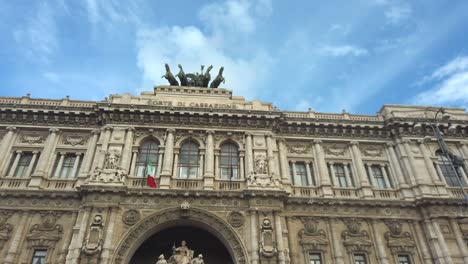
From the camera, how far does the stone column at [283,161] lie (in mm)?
24062

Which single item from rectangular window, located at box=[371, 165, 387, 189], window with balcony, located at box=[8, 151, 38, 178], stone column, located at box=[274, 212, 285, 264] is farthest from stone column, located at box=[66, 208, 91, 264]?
rectangular window, located at box=[371, 165, 387, 189]

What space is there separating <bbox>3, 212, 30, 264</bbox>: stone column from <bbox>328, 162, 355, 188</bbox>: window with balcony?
20359mm

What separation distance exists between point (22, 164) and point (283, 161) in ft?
59.7

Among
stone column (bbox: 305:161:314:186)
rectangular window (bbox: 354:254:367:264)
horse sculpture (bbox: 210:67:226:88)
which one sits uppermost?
horse sculpture (bbox: 210:67:226:88)

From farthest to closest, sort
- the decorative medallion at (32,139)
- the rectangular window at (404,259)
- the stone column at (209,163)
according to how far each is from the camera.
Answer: the decorative medallion at (32,139), the stone column at (209,163), the rectangular window at (404,259)

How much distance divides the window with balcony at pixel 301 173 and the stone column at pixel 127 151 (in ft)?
37.6

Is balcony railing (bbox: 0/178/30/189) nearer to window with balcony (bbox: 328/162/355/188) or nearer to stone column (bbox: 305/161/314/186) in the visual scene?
stone column (bbox: 305/161/314/186)

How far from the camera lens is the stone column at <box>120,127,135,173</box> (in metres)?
22.9

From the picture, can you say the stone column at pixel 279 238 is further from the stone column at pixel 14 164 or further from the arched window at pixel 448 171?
the stone column at pixel 14 164

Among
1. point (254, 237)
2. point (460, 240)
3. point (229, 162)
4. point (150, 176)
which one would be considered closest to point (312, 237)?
point (254, 237)

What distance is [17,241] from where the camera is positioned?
20.1m

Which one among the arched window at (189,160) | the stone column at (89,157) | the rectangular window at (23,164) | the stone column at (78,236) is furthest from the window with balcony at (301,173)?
the rectangular window at (23,164)

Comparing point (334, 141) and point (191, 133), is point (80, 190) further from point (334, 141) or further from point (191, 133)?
point (334, 141)

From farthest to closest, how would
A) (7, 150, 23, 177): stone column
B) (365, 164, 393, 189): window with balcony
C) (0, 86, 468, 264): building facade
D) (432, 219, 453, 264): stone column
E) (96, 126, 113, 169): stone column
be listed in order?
(365, 164, 393, 189): window with balcony, (7, 150, 23, 177): stone column, (96, 126, 113, 169): stone column, (432, 219, 453, 264): stone column, (0, 86, 468, 264): building facade
